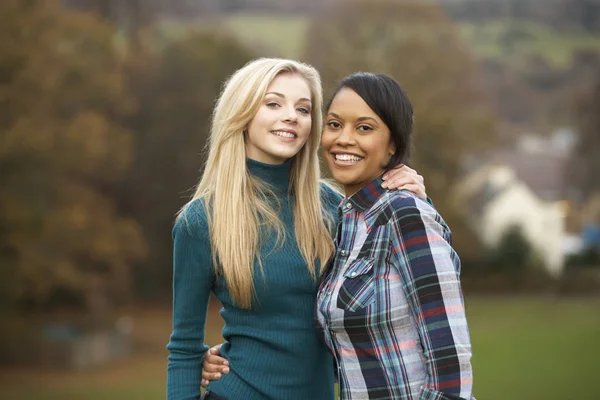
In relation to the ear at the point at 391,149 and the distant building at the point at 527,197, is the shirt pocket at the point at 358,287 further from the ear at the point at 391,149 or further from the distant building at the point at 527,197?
the distant building at the point at 527,197

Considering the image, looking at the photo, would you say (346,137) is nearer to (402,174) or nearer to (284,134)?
(402,174)

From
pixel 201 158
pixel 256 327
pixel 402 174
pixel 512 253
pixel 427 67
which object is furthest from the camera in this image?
pixel 512 253

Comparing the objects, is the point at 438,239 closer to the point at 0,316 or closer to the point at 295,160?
the point at 295,160

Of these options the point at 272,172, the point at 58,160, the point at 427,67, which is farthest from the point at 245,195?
the point at 427,67

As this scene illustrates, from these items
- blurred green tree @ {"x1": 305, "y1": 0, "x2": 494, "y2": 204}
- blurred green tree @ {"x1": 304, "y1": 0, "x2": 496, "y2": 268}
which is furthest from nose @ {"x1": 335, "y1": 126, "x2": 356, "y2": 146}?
blurred green tree @ {"x1": 305, "y1": 0, "x2": 494, "y2": 204}

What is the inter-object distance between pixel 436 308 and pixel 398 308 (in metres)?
0.13

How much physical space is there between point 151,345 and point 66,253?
15.1ft

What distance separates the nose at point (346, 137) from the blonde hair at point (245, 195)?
451 mm

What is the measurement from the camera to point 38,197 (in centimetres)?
1997

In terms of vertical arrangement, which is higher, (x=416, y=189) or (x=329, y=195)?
(x=329, y=195)

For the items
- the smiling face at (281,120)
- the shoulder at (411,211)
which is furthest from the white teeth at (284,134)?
the shoulder at (411,211)

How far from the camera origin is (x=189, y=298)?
2.95m

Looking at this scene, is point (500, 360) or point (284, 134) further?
point (500, 360)

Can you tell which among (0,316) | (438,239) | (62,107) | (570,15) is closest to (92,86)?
→ (62,107)
